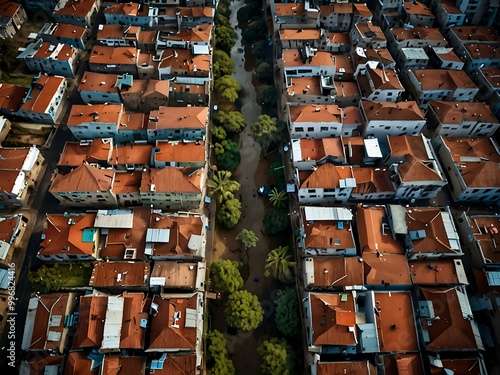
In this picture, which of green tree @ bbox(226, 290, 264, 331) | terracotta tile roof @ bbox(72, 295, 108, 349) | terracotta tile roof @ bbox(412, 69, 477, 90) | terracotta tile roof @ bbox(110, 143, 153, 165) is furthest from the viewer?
terracotta tile roof @ bbox(412, 69, 477, 90)

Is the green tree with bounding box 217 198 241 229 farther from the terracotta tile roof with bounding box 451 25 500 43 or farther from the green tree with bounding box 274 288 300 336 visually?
the terracotta tile roof with bounding box 451 25 500 43

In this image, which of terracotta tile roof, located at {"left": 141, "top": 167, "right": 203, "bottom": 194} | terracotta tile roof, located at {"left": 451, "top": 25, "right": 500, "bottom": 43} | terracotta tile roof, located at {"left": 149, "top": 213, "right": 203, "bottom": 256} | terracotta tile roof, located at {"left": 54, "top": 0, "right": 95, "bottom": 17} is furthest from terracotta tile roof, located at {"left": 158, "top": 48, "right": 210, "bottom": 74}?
terracotta tile roof, located at {"left": 451, "top": 25, "right": 500, "bottom": 43}

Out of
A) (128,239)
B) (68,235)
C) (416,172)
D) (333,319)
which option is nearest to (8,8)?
(68,235)

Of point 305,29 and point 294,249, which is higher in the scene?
point 305,29

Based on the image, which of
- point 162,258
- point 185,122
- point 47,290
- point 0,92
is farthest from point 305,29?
point 47,290

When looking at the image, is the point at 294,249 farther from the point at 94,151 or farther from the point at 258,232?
the point at 94,151

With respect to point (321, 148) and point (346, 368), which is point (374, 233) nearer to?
point (321, 148)

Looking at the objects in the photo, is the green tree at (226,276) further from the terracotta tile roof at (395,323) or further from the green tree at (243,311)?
the terracotta tile roof at (395,323)
